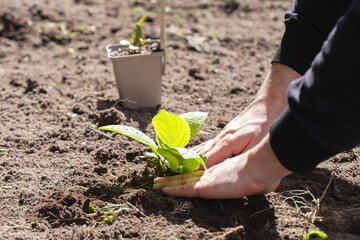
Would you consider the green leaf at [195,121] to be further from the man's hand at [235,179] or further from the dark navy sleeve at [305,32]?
→ the dark navy sleeve at [305,32]

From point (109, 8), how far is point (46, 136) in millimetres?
2044

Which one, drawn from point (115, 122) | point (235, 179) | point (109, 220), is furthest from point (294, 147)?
point (115, 122)

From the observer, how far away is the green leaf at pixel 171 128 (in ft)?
5.19

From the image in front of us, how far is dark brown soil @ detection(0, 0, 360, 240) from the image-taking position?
1513mm

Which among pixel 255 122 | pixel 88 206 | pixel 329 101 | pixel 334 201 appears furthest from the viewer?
pixel 255 122

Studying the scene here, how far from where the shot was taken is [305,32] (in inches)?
67.8

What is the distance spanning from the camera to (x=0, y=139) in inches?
78.9

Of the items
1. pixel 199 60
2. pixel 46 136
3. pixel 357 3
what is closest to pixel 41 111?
pixel 46 136

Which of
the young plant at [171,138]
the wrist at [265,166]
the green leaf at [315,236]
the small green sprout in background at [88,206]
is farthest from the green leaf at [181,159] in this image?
the green leaf at [315,236]

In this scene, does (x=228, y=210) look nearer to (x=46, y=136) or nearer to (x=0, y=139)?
(x=46, y=136)

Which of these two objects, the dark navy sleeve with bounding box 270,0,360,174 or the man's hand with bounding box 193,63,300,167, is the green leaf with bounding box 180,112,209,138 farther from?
the dark navy sleeve with bounding box 270,0,360,174

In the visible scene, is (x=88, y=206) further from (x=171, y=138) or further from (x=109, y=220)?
(x=171, y=138)

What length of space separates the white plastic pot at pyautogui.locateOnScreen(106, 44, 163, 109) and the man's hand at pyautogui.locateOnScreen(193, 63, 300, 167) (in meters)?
0.58

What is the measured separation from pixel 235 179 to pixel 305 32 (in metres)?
0.77
